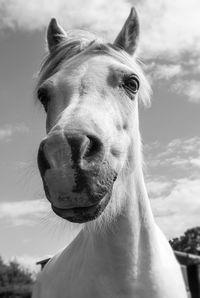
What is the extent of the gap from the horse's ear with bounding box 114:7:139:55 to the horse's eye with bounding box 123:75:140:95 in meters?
A: 0.68

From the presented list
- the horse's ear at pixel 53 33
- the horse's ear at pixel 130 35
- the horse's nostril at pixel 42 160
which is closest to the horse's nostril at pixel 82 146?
the horse's nostril at pixel 42 160

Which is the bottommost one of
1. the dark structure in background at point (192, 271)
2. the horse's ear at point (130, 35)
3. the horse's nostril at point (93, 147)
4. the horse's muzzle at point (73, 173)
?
the dark structure in background at point (192, 271)

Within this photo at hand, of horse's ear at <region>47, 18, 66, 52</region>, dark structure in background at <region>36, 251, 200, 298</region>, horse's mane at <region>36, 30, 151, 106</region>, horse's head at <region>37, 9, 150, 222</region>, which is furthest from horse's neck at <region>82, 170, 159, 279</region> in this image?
horse's ear at <region>47, 18, 66, 52</region>

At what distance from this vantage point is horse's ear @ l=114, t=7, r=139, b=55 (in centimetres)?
402

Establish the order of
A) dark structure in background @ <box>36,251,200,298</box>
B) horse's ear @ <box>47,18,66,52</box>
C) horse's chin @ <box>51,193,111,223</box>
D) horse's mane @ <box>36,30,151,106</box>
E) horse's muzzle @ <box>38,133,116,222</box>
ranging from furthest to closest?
dark structure in background @ <box>36,251,200,298</box>
horse's ear @ <box>47,18,66,52</box>
horse's mane @ <box>36,30,151,106</box>
horse's chin @ <box>51,193,111,223</box>
horse's muzzle @ <box>38,133,116,222</box>

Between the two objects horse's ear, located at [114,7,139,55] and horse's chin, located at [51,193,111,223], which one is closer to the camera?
horse's chin, located at [51,193,111,223]

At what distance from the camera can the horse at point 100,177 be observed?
7.88ft

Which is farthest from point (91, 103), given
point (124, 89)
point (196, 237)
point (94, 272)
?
point (196, 237)

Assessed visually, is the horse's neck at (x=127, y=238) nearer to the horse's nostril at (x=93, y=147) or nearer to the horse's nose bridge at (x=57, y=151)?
the horse's nostril at (x=93, y=147)

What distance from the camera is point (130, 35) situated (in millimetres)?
4078

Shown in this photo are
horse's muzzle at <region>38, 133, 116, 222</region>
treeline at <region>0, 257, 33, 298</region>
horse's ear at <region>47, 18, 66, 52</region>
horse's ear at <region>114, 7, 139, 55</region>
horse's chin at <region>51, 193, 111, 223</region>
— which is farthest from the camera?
treeline at <region>0, 257, 33, 298</region>

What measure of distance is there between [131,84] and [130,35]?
2.89ft

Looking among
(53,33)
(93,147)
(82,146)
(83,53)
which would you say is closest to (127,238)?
(93,147)

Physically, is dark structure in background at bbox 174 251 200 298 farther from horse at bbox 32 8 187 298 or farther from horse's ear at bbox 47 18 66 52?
horse's ear at bbox 47 18 66 52
